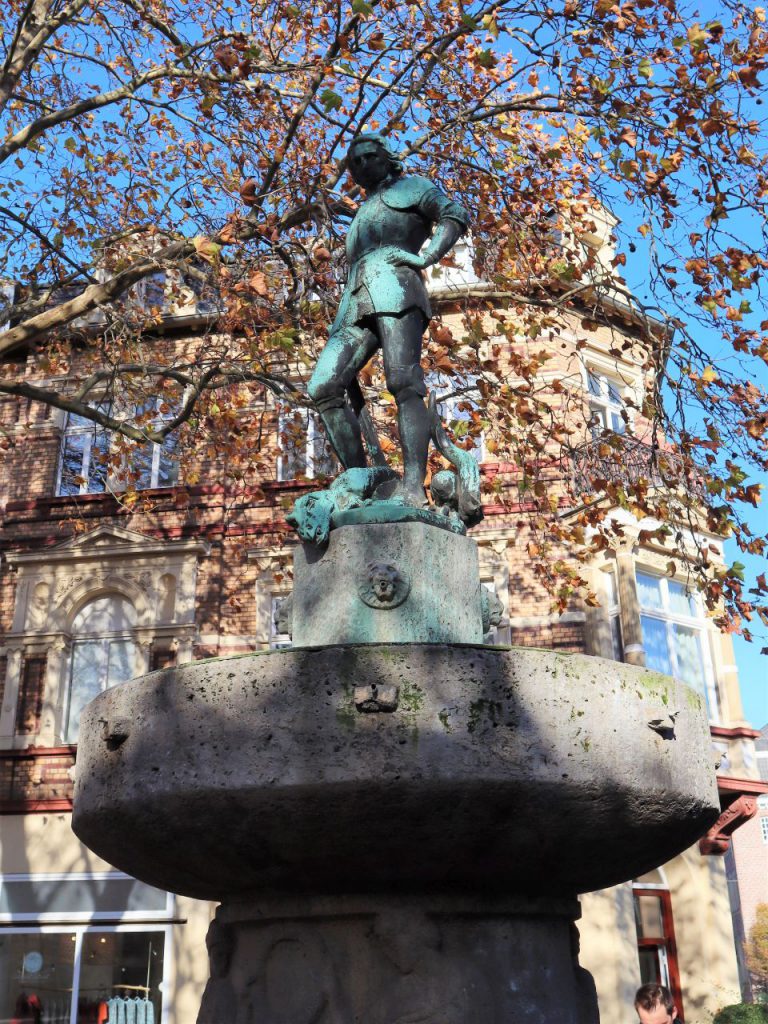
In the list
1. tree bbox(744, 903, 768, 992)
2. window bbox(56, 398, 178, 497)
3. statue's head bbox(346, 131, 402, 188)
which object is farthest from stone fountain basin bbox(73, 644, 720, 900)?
tree bbox(744, 903, 768, 992)

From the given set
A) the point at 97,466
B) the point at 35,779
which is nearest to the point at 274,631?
the point at 35,779

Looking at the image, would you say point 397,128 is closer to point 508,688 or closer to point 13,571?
point 508,688

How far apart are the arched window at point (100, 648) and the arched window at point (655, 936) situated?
8438 millimetres

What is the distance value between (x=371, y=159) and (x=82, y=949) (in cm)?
1335

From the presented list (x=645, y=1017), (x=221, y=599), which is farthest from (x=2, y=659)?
(x=645, y=1017)

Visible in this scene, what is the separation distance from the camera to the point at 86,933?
15.6 meters

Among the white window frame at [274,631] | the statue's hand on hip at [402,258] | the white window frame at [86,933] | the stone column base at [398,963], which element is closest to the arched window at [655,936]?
the white window frame at [274,631]

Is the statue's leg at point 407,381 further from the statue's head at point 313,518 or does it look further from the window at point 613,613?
the window at point 613,613

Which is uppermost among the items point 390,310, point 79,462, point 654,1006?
point 79,462

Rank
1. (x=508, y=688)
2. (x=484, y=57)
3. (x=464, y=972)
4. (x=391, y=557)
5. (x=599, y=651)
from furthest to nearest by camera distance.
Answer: (x=599, y=651)
(x=484, y=57)
(x=391, y=557)
(x=464, y=972)
(x=508, y=688)

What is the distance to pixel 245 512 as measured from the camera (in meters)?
18.4

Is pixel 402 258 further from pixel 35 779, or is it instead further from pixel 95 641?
pixel 95 641

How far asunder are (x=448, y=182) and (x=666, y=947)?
37.2ft

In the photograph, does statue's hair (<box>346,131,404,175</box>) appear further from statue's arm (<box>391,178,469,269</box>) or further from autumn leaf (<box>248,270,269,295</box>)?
autumn leaf (<box>248,270,269,295</box>)
